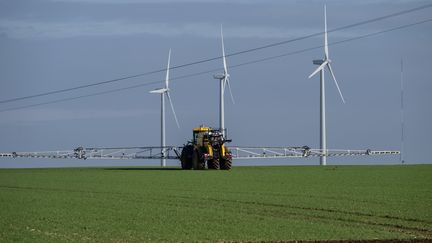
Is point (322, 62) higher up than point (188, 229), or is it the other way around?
point (322, 62)

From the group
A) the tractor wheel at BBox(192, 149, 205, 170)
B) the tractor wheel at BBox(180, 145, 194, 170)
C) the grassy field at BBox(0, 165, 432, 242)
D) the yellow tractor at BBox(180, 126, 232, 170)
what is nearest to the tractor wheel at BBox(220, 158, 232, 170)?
the yellow tractor at BBox(180, 126, 232, 170)

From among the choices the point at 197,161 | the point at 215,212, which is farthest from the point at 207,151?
the point at 215,212

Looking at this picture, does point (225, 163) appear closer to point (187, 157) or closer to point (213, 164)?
point (213, 164)

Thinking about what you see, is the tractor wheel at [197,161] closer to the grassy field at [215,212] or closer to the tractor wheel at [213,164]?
the tractor wheel at [213,164]

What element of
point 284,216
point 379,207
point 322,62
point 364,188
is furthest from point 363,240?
point 322,62

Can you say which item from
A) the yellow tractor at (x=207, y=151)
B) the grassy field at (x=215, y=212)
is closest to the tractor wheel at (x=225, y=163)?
the yellow tractor at (x=207, y=151)

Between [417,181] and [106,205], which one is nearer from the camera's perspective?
[106,205]

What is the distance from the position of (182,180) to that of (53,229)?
29228 mm

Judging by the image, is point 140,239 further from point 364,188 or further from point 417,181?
point 417,181

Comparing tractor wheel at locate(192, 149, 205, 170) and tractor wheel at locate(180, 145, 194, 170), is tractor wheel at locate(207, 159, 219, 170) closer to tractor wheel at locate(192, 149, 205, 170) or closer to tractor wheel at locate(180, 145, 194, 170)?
tractor wheel at locate(192, 149, 205, 170)

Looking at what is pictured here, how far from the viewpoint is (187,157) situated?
7625 centimetres

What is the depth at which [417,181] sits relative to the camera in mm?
52688

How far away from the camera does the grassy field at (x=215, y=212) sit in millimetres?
25469

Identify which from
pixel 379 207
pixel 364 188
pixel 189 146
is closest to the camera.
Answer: pixel 379 207
